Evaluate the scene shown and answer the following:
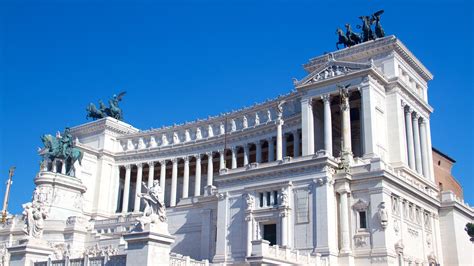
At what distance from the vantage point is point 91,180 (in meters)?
96.6

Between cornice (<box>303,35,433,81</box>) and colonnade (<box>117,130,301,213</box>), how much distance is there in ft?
33.7

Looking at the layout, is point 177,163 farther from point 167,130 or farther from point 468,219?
point 468,219

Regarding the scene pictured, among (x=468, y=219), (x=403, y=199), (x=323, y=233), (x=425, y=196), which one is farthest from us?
(x=468, y=219)

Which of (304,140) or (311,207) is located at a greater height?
(304,140)

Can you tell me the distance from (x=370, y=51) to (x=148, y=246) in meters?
52.0

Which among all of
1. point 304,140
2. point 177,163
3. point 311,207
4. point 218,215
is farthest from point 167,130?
point 311,207

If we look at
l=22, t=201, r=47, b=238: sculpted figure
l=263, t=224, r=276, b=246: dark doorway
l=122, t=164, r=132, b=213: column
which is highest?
l=122, t=164, r=132, b=213: column

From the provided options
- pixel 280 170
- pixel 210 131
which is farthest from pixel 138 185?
pixel 280 170

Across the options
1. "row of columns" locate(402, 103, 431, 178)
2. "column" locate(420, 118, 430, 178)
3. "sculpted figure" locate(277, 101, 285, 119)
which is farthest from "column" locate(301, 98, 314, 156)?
"column" locate(420, 118, 430, 178)

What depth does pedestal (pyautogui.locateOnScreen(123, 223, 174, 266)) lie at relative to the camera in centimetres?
2978

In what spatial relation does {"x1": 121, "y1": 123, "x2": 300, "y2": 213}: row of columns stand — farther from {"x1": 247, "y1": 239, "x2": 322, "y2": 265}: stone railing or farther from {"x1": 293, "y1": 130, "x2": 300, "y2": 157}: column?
{"x1": 247, "y1": 239, "x2": 322, "y2": 265}: stone railing

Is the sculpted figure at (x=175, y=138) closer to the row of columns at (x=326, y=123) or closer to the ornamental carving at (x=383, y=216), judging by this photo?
the row of columns at (x=326, y=123)

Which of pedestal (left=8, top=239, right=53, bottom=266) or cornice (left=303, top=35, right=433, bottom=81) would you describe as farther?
cornice (left=303, top=35, right=433, bottom=81)

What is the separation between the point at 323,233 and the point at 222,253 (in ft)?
34.2
